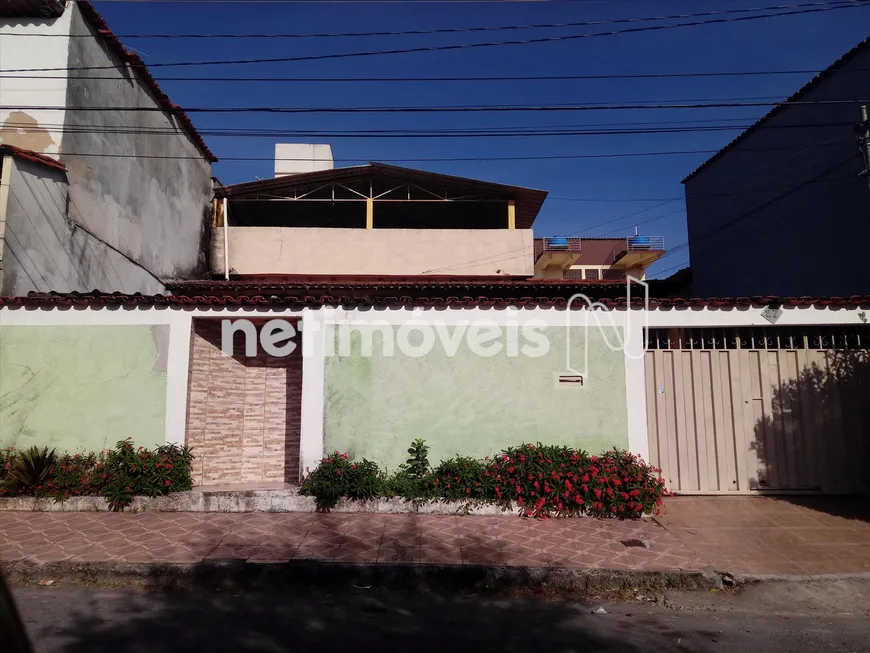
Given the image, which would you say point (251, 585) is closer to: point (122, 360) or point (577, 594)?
point (577, 594)

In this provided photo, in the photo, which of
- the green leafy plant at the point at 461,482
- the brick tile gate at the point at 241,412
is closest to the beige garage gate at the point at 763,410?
the green leafy plant at the point at 461,482

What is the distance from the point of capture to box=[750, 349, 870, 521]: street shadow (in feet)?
24.1

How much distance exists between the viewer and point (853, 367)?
7.45 m

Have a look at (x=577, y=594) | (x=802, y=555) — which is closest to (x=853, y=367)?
(x=802, y=555)

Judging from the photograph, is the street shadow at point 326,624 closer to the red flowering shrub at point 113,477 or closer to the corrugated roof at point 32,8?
the red flowering shrub at point 113,477

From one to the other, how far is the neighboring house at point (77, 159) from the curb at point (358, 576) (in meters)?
5.17

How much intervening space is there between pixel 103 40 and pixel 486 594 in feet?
42.8

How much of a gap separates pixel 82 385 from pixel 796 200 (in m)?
15.1

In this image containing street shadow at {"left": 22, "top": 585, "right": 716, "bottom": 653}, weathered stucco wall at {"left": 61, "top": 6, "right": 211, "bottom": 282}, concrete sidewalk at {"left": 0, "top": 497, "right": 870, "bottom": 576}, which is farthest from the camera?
weathered stucco wall at {"left": 61, "top": 6, "right": 211, "bottom": 282}

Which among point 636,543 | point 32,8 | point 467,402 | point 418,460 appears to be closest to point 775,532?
point 636,543

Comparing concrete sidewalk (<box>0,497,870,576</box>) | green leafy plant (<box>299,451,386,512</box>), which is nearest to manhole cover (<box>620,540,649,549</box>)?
concrete sidewalk (<box>0,497,870,576</box>)

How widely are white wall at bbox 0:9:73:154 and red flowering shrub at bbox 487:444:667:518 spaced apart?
10.2 metres

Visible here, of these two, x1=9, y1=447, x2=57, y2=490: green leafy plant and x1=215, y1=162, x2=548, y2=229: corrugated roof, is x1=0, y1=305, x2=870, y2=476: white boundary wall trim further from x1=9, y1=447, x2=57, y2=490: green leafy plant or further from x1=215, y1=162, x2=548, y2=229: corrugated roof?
x1=215, y1=162, x2=548, y2=229: corrugated roof

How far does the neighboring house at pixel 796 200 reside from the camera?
10656 mm
